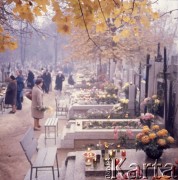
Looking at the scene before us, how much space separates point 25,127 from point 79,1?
9645mm

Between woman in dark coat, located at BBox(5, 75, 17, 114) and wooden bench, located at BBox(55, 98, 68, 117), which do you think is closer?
woman in dark coat, located at BBox(5, 75, 17, 114)

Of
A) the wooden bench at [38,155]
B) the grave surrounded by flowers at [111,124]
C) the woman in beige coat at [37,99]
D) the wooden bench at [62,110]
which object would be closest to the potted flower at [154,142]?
the wooden bench at [38,155]

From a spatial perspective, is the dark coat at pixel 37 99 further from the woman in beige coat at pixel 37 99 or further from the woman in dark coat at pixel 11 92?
the woman in dark coat at pixel 11 92

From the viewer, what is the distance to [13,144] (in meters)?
10.1

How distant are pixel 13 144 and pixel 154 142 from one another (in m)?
5.18

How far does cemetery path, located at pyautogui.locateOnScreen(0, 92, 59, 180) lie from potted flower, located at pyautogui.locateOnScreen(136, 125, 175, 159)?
9.73 feet

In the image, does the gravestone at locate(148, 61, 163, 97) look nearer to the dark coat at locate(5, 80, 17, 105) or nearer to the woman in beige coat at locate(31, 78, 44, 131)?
the woman in beige coat at locate(31, 78, 44, 131)

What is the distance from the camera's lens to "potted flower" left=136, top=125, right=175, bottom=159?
6625 millimetres

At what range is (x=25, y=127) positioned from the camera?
12625mm

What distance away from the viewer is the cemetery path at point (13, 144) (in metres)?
7.81

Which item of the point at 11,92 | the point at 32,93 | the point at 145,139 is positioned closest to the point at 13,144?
the point at 32,93

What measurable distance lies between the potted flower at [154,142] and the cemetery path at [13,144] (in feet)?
9.73

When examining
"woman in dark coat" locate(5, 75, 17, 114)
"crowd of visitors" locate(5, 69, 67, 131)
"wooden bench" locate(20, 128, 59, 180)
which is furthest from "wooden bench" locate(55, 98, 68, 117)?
"wooden bench" locate(20, 128, 59, 180)

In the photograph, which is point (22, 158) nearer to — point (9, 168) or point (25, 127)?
point (9, 168)
